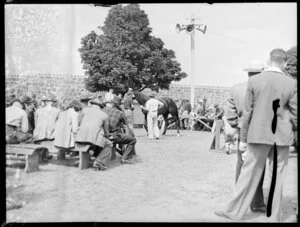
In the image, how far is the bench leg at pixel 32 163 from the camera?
658 cm

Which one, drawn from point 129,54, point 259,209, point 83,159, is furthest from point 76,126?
point 259,209

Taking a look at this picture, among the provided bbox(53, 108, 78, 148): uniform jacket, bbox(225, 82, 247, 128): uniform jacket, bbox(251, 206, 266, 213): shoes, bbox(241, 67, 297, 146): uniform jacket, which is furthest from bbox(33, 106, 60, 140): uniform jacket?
bbox(241, 67, 297, 146): uniform jacket

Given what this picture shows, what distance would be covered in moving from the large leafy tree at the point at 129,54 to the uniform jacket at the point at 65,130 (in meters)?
0.76

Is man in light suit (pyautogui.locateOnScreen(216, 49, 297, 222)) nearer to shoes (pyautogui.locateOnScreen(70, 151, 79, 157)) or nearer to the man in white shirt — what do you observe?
shoes (pyautogui.locateOnScreen(70, 151, 79, 157))

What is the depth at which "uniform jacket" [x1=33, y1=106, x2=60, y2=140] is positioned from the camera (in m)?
7.89

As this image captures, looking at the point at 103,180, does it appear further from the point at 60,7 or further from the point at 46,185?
the point at 60,7

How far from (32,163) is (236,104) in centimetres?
347

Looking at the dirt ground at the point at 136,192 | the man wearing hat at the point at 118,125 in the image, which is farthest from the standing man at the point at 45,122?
the man wearing hat at the point at 118,125

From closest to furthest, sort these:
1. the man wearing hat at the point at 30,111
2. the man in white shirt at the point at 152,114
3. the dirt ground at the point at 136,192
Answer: the dirt ground at the point at 136,192 → the man wearing hat at the point at 30,111 → the man in white shirt at the point at 152,114

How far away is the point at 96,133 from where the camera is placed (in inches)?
298

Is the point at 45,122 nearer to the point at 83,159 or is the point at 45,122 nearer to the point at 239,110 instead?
the point at 83,159

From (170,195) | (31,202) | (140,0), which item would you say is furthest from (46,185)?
(140,0)

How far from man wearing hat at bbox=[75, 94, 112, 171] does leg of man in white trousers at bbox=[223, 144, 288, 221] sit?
3508 millimetres

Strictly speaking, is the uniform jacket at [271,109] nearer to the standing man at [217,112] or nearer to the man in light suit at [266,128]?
the man in light suit at [266,128]
